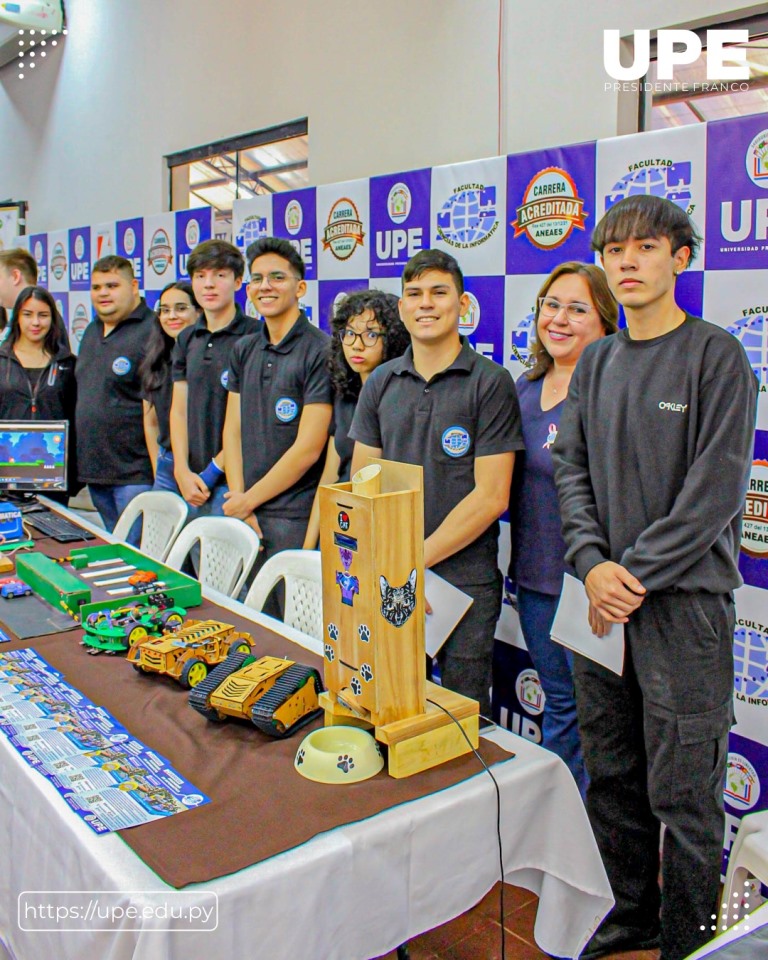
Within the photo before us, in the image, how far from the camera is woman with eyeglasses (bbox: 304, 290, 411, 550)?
2623 millimetres

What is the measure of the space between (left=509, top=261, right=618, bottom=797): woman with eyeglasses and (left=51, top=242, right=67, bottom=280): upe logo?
436cm

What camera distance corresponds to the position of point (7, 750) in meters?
1.36

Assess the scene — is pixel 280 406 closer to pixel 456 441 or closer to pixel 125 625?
pixel 456 441

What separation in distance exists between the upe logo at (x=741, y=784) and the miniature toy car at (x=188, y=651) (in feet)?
4.11

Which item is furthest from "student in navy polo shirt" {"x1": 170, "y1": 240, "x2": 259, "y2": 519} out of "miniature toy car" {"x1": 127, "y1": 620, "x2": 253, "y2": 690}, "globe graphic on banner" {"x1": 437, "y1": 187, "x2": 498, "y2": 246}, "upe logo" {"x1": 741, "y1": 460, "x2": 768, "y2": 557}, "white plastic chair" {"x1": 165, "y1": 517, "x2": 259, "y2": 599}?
"upe logo" {"x1": 741, "y1": 460, "x2": 768, "y2": 557}

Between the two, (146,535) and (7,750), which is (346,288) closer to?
(146,535)

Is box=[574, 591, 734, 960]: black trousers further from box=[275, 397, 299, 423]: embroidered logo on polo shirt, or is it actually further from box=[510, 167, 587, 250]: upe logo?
box=[275, 397, 299, 423]: embroidered logo on polo shirt

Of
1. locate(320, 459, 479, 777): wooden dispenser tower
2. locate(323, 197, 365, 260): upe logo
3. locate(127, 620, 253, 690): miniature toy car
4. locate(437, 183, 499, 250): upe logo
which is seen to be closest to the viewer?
locate(320, 459, 479, 777): wooden dispenser tower

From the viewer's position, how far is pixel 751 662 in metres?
2.09

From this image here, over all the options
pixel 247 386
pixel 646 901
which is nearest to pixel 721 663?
pixel 646 901

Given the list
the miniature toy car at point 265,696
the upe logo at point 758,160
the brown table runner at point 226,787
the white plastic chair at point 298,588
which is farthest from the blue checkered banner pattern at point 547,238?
the miniature toy car at point 265,696

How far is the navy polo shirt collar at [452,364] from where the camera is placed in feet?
7.30

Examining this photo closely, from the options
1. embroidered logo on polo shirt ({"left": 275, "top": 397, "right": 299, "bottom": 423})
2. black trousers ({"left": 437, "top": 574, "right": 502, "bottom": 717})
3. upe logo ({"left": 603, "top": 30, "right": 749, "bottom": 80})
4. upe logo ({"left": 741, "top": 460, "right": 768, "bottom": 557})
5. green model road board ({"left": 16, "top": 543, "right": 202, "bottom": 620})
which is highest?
upe logo ({"left": 603, "top": 30, "right": 749, "bottom": 80})

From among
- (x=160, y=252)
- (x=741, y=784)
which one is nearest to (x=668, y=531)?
(x=741, y=784)
